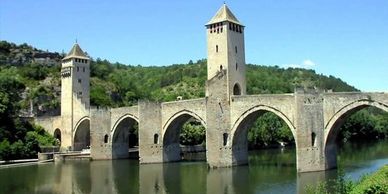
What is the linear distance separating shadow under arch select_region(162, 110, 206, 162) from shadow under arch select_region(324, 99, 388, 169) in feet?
40.7

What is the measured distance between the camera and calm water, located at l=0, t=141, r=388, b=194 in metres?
28.3

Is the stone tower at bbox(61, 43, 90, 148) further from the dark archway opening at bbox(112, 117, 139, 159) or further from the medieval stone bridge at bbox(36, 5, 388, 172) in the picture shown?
the dark archway opening at bbox(112, 117, 139, 159)

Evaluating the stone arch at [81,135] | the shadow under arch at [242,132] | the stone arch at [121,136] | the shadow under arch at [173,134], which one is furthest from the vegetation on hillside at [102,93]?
the shadow under arch at [173,134]

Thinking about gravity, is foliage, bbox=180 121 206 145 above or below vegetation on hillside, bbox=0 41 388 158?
below

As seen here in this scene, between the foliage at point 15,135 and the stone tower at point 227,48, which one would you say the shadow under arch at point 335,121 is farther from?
the foliage at point 15,135

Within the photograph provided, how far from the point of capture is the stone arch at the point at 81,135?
53.9 metres

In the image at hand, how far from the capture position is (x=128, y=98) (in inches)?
3150

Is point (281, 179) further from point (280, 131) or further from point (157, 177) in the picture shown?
point (280, 131)

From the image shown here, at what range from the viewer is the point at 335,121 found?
102ft

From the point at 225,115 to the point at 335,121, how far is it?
8.64m

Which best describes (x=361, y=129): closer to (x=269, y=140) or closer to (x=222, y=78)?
(x=269, y=140)

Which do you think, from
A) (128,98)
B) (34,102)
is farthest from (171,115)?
(128,98)

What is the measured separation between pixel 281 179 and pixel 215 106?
8606 mm

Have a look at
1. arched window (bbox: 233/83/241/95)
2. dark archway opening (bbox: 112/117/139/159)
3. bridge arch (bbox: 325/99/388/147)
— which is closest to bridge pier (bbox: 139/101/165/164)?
dark archway opening (bbox: 112/117/139/159)
